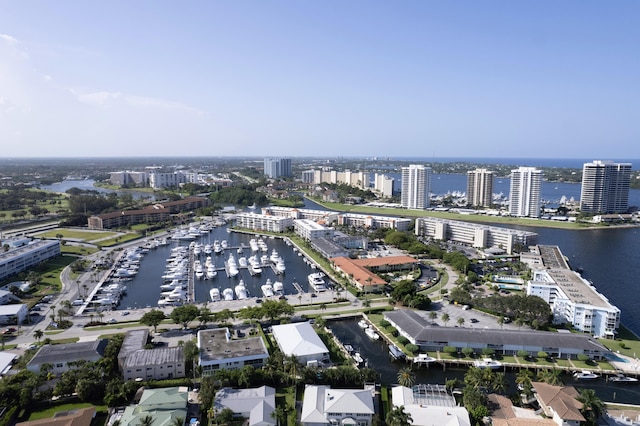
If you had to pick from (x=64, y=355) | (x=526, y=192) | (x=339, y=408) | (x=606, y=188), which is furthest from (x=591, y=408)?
(x=606, y=188)

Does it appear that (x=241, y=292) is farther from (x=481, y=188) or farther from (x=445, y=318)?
(x=481, y=188)

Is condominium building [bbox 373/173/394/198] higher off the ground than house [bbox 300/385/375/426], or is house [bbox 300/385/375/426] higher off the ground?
condominium building [bbox 373/173/394/198]

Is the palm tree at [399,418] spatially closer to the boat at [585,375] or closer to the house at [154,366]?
the house at [154,366]

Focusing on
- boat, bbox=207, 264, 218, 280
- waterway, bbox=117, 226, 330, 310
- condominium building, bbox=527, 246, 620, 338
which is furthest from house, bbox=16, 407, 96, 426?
condominium building, bbox=527, 246, 620, 338

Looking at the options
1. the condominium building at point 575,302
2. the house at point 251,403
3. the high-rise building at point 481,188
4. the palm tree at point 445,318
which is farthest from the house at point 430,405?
the high-rise building at point 481,188

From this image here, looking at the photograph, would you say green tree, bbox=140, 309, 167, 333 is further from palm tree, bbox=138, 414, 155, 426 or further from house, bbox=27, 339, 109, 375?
palm tree, bbox=138, 414, 155, 426

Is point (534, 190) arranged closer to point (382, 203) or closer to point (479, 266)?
point (382, 203)
